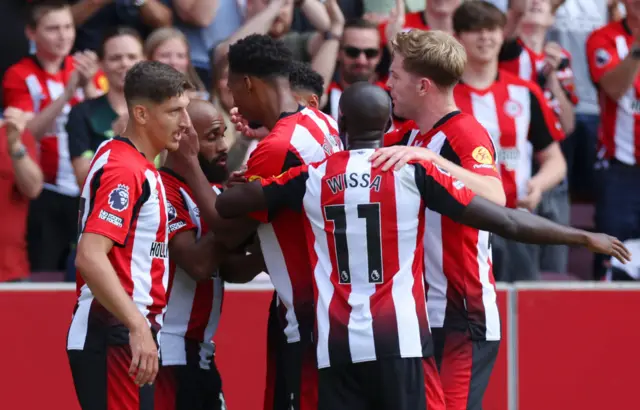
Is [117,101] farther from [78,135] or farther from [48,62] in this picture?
[48,62]

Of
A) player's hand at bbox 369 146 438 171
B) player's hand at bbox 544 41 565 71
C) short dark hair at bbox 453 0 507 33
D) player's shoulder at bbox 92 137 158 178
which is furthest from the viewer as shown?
player's hand at bbox 544 41 565 71

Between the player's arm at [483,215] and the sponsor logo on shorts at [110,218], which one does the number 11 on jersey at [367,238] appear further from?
the sponsor logo on shorts at [110,218]

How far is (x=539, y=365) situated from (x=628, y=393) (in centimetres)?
59

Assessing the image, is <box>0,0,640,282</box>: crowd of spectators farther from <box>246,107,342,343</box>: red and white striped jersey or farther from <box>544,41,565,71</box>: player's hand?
<box>246,107,342,343</box>: red and white striped jersey

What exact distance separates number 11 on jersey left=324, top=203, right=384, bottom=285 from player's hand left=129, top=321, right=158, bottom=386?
83 centimetres

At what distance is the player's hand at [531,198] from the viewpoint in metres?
7.78

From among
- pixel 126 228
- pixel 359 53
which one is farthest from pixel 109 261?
pixel 359 53

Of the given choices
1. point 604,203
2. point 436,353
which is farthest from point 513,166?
point 436,353

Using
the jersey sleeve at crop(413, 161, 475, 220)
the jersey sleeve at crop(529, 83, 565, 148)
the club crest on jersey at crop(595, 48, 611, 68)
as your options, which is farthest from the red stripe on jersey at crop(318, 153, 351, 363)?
the club crest on jersey at crop(595, 48, 611, 68)

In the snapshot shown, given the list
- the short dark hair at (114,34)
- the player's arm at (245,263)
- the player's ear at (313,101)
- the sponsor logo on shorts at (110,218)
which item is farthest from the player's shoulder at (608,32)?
the sponsor logo on shorts at (110,218)

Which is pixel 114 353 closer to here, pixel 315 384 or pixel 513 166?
pixel 315 384

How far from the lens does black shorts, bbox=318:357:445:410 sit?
460 centimetres

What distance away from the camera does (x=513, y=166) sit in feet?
26.0

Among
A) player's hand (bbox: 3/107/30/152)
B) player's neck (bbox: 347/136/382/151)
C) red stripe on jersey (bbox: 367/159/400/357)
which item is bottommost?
red stripe on jersey (bbox: 367/159/400/357)
